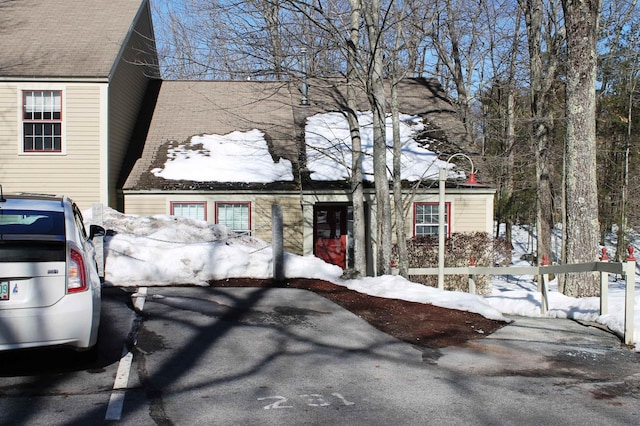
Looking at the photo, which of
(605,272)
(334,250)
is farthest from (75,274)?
(334,250)

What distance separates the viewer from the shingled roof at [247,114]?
2072 cm

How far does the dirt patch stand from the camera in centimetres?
831

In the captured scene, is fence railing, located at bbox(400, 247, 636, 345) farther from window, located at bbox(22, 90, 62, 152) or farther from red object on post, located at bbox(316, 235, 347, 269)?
window, located at bbox(22, 90, 62, 152)

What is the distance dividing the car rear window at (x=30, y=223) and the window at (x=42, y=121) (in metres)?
12.7

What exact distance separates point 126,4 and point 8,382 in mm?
18633

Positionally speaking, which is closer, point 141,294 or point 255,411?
point 255,411

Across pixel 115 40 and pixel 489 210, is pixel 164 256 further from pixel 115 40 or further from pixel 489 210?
pixel 489 210

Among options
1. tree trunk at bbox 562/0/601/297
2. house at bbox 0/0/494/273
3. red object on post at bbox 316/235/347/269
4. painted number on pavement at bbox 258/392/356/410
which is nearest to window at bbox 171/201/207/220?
house at bbox 0/0/494/273

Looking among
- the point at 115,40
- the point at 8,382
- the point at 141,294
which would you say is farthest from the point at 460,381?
the point at 115,40

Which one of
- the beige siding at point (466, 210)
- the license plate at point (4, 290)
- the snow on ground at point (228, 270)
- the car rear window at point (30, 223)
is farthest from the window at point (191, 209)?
the license plate at point (4, 290)

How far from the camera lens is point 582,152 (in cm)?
1248

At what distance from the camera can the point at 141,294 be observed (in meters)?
10.4

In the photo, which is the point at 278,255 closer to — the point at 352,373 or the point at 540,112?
the point at 352,373

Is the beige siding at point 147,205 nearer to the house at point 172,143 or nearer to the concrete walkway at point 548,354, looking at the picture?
the house at point 172,143
